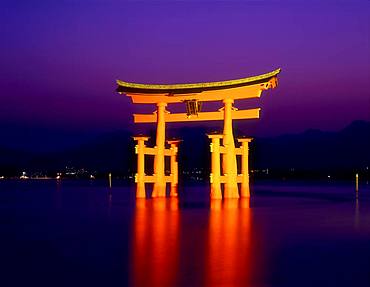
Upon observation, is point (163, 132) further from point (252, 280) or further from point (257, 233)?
point (252, 280)

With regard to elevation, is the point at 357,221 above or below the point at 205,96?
below

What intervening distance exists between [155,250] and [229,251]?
5.19 ft

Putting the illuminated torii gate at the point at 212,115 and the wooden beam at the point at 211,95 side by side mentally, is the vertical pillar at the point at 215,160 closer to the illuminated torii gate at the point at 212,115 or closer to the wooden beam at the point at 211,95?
the illuminated torii gate at the point at 212,115

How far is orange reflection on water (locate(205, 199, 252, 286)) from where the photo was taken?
9.15m

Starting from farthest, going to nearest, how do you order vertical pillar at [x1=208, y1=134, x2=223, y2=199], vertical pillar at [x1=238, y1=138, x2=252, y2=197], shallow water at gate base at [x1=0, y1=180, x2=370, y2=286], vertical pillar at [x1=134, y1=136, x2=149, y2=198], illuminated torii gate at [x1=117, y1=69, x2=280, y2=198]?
vertical pillar at [x1=238, y1=138, x2=252, y2=197] < vertical pillar at [x1=134, y1=136, x2=149, y2=198] < illuminated torii gate at [x1=117, y1=69, x2=280, y2=198] < vertical pillar at [x1=208, y1=134, x2=223, y2=199] < shallow water at gate base at [x1=0, y1=180, x2=370, y2=286]

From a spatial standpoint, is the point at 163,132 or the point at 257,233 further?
the point at 163,132

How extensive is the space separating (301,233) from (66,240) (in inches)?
250

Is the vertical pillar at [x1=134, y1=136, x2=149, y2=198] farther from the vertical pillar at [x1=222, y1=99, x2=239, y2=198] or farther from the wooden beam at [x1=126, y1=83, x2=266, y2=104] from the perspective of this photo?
the vertical pillar at [x1=222, y1=99, x2=239, y2=198]

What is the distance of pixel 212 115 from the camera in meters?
32.1

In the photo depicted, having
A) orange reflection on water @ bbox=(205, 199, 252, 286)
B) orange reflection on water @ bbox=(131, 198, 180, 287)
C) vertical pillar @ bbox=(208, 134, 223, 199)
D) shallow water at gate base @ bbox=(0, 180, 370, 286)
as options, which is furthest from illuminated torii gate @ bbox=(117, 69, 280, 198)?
orange reflection on water @ bbox=(131, 198, 180, 287)

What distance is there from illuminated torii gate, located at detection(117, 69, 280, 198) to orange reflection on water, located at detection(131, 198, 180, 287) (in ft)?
A: 31.7

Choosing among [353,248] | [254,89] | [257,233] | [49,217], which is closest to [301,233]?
[257,233]

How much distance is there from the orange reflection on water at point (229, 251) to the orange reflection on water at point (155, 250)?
0.69 m

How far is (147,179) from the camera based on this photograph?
32.5 metres
